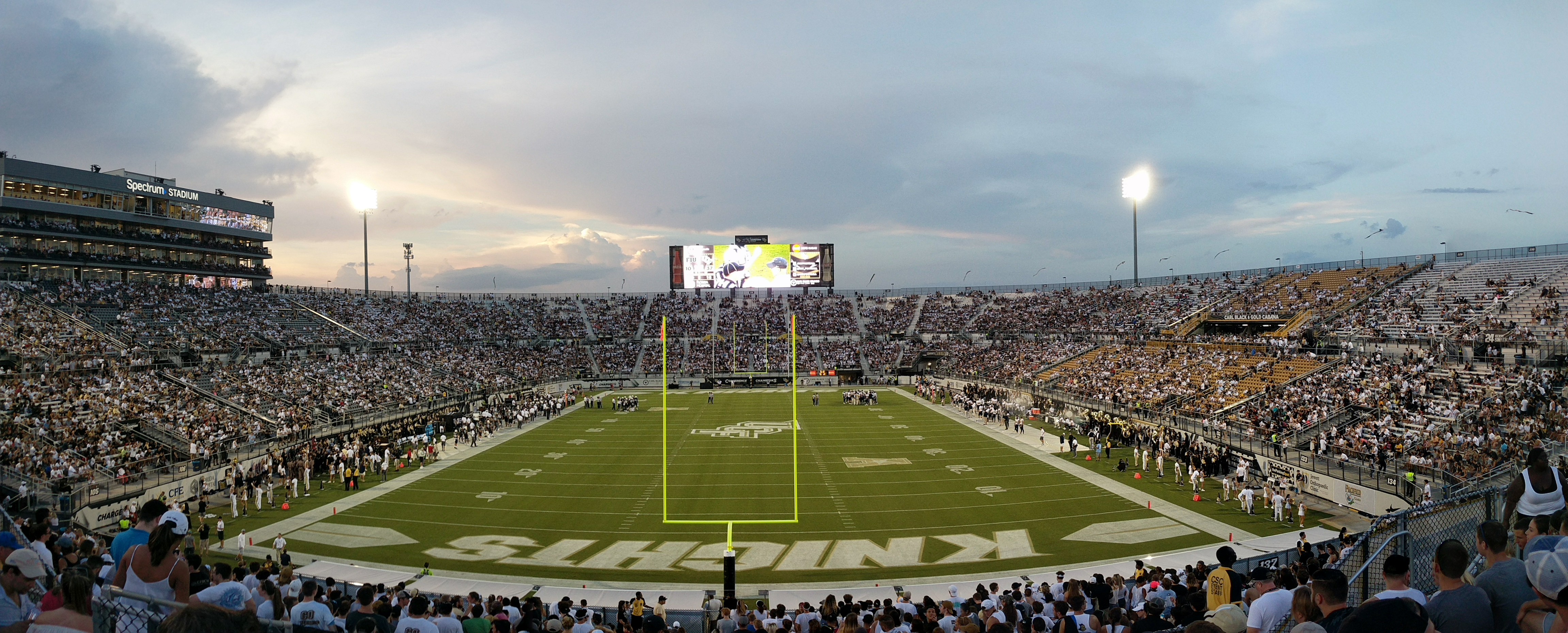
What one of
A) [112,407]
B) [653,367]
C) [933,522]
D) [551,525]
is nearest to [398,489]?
[551,525]

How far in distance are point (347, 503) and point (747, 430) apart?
16.8 meters

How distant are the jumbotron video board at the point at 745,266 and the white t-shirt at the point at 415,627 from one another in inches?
2228

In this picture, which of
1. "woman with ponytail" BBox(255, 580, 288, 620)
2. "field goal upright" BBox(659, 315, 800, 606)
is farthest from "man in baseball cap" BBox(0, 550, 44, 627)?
"field goal upright" BBox(659, 315, 800, 606)

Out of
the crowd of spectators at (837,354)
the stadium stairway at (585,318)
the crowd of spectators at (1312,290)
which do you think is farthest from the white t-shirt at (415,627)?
the stadium stairway at (585,318)

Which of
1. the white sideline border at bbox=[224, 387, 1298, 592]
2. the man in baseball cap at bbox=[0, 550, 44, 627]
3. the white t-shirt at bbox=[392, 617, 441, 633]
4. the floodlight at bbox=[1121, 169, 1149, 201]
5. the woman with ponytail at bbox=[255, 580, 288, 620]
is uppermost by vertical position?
the floodlight at bbox=[1121, 169, 1149, 201]

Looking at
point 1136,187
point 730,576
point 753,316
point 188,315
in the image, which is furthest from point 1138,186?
point 188,315

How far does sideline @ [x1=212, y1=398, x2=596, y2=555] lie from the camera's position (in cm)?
1658

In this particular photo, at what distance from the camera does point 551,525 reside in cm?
1836

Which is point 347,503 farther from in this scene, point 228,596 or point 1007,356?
point 1007,356

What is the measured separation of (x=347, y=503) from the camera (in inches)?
813

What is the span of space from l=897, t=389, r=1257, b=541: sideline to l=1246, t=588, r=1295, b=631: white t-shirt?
1349cm

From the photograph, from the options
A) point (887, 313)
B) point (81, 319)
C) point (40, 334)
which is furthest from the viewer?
point (887, 313)

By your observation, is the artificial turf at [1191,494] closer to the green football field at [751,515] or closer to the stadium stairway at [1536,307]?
the green football field at [751,515]

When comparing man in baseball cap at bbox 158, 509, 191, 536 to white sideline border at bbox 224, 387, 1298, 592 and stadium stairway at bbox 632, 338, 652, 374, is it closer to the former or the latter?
white sideline border at bbox 224, 387, 1298, 592
